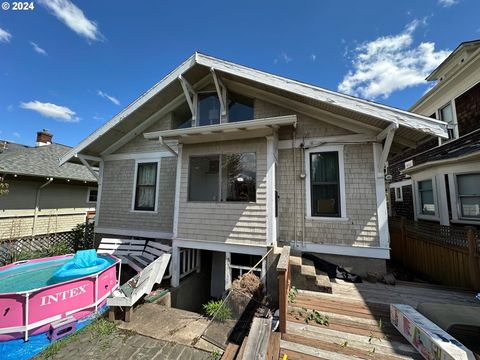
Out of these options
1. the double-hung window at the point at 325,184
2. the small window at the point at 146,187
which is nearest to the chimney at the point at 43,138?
the small window at the point at 146,187

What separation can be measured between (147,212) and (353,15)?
9.63m

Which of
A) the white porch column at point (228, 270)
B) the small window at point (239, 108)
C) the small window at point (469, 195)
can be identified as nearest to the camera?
the white porch column at point (228, 270)

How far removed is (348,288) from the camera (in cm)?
392

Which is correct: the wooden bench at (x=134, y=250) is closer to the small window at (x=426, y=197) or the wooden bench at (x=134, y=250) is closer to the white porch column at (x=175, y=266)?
the white porch column at (x=175, y=266)

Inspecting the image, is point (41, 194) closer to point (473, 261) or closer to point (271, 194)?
point (271, 194)

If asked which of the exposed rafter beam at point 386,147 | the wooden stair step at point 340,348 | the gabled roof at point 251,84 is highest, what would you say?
the gabled roof at point 251,84

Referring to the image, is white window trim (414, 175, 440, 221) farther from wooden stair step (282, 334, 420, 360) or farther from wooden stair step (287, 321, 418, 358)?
wooden stair step (282, 334, 420, 360)

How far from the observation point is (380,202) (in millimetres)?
4566

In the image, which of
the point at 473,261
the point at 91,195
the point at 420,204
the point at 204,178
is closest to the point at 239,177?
the point at 204,178

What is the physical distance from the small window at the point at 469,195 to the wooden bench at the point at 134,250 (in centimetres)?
912

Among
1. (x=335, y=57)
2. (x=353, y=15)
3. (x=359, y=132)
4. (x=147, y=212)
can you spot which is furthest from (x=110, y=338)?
(x=335, y=57)

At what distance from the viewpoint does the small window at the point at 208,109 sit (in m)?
6.55

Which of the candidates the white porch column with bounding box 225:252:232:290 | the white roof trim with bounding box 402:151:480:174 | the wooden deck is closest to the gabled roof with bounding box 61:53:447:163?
the white roof trim with bounding box 402:151:480:174

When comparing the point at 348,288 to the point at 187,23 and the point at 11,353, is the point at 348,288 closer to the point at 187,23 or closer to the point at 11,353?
the point at 11,353
